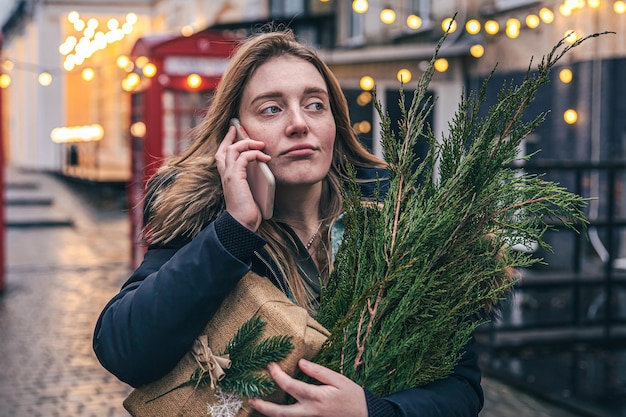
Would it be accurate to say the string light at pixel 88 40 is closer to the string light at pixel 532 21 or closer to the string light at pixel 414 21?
the string light at pixel 414 21

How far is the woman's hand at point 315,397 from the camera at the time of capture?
5.95 ft

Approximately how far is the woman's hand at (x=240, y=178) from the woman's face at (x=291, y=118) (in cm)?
6

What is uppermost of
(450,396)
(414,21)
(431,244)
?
(414,21)

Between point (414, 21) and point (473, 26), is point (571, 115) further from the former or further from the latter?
point (414, 21)

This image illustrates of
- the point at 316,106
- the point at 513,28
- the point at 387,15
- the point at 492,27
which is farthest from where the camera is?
the point at 387,15

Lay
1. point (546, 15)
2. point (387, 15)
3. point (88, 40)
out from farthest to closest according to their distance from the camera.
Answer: point (88, 40) < point (387, 15) < point (546, 15)

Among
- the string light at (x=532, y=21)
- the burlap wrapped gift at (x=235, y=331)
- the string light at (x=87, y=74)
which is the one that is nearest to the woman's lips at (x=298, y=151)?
the burlap wrapped gift at (x=235, y=331)

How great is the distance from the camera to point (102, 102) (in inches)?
1390

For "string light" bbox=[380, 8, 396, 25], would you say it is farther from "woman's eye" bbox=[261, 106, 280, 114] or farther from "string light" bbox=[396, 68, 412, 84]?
"woman's eye" bbox=[261, 106, 280, 114]

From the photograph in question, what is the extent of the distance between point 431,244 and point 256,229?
1.25 ft

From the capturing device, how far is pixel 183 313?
1891mm

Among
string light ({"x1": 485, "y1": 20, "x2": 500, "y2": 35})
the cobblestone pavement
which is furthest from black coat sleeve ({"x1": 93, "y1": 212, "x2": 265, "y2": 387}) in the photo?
string light ({"x1": 485, "y1": 20, "x2": 500, "y2": 35})

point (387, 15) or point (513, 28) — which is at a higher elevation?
point (387, 15)

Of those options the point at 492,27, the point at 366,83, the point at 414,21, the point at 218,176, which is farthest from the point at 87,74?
the point at 218,176
